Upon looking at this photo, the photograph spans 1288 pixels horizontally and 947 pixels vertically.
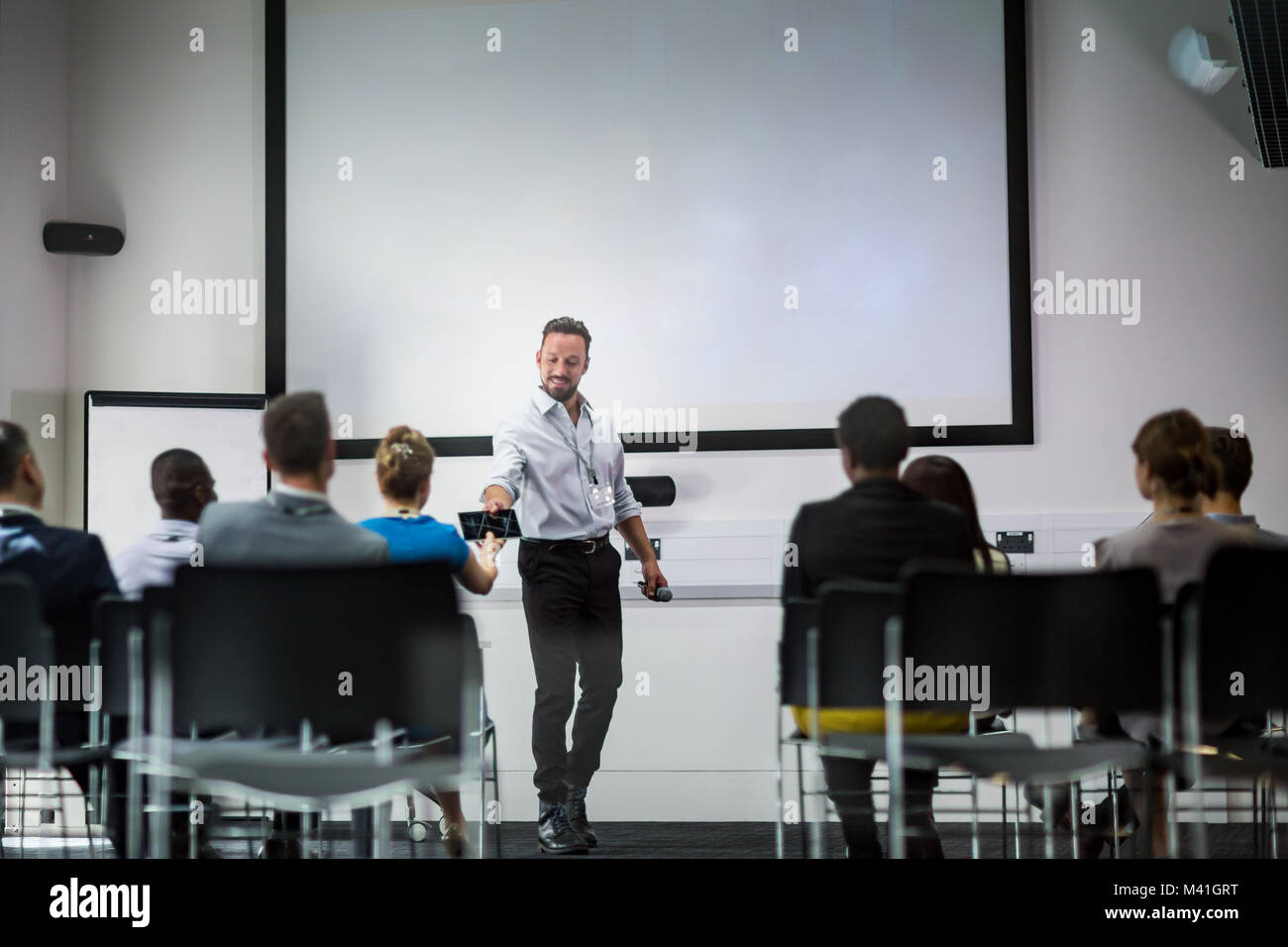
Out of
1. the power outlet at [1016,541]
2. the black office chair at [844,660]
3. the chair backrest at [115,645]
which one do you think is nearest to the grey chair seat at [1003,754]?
the black office chair at [844,660]

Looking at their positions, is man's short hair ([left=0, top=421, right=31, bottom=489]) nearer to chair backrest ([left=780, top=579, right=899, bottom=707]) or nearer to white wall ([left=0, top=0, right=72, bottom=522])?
white wall ([left=0, top=0, right=72, bottom=522])

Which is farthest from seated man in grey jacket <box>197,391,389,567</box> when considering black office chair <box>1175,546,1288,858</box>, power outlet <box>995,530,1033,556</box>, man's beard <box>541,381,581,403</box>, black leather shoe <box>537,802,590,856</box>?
power outlet <box>995,530,1033,556</box>

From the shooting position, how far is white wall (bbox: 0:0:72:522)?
2.85 metres

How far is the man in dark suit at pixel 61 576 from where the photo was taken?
2.42 metres

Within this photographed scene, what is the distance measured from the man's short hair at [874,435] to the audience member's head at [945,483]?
6 centimetres

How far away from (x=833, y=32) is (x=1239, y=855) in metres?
2.45

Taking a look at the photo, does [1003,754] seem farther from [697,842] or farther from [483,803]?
[483,803]

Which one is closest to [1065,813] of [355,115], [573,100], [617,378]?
[617,378]

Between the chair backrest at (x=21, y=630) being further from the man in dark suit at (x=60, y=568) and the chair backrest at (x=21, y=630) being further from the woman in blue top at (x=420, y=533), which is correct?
the woman in blue top at (x=420, y=533)

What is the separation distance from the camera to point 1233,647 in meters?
2.18

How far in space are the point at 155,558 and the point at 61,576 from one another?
0.21 metres

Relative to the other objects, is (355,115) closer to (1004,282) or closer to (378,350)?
(378,350)

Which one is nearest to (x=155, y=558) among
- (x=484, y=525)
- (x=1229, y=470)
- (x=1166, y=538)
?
(x=484, y=525)

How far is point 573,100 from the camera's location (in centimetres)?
347
